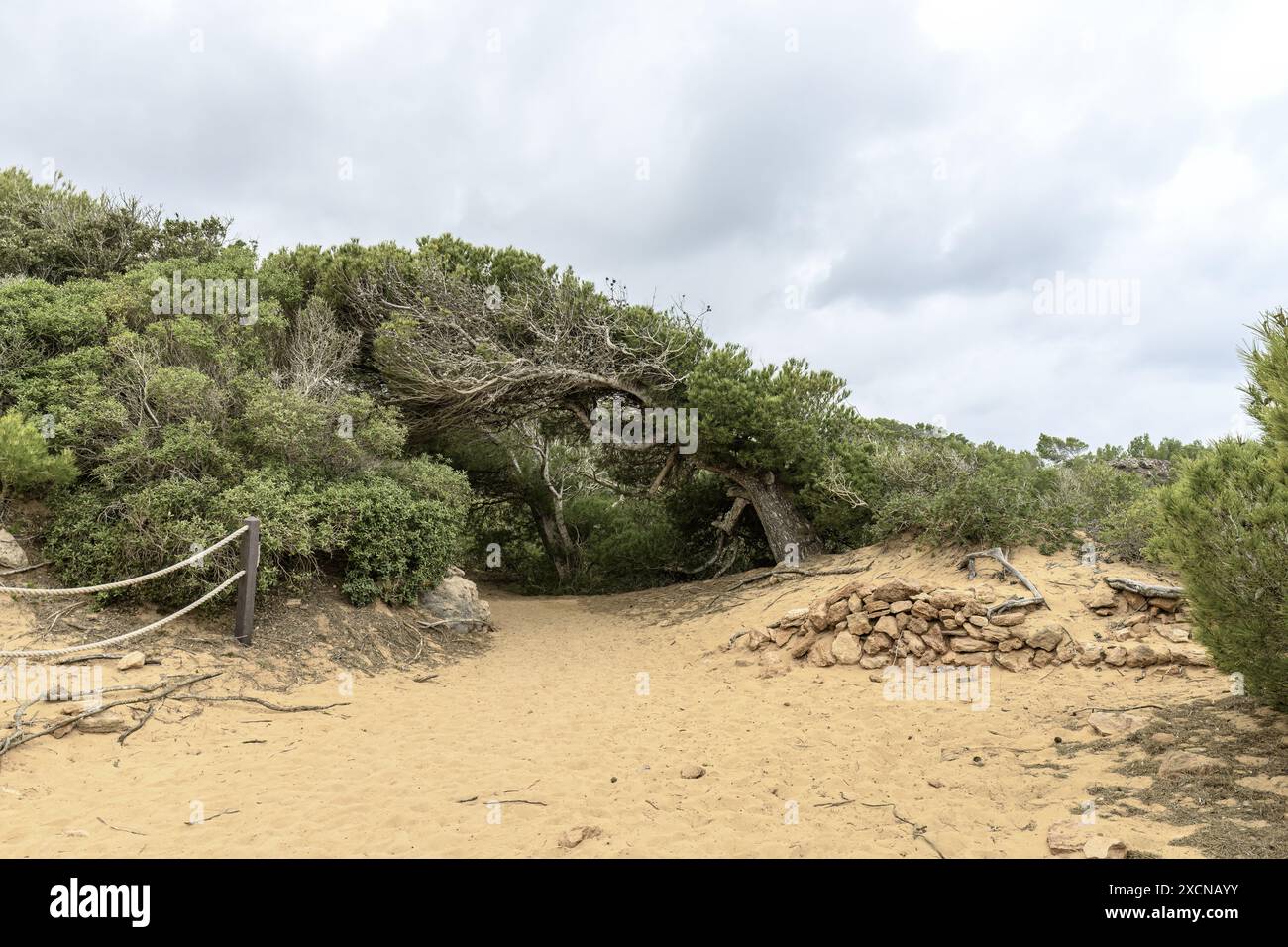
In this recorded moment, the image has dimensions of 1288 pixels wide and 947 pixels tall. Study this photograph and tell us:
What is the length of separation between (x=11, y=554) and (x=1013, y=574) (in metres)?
12.1

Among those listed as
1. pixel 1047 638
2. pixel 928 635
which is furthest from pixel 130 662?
pixel 1047 638

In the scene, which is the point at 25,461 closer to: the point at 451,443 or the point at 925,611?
the point at 451,443

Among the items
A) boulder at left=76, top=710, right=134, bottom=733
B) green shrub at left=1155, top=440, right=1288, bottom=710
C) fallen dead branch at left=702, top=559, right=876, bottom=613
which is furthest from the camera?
fallen dead branch at left=702, top=559, right=876, bottom=613

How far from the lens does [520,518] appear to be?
20062mm

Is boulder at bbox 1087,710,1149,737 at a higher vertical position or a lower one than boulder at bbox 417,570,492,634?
lower

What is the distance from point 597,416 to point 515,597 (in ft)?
16.0

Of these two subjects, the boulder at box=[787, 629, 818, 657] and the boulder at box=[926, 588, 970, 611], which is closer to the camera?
the boulder at box=[926, 588, 970, 611]

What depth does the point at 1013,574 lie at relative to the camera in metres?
9.09
